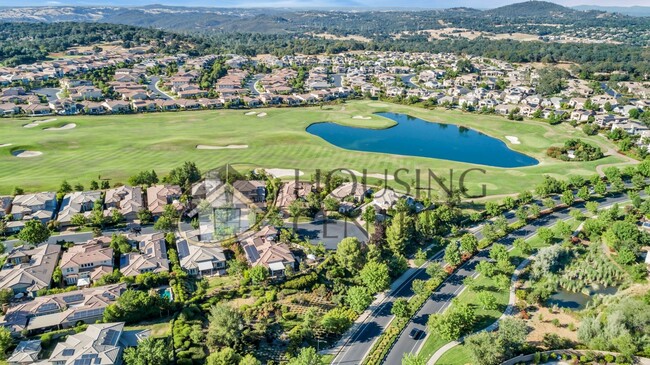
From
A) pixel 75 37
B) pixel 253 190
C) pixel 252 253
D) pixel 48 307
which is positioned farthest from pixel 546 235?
pixel 75 37

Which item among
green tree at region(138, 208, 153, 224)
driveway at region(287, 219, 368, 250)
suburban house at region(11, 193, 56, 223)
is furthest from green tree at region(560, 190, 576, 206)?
suburban house at region(11, 193, 56, 223)

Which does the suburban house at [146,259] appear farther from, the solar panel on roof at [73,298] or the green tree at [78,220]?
the green tree at [78,220]

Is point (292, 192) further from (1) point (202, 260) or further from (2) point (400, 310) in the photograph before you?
(2) point (400, 310)

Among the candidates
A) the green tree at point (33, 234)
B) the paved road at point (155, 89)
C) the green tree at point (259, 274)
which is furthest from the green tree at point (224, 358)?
the paved road at point (155, 89)

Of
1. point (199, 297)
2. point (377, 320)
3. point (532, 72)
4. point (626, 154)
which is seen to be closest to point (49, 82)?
point (199, 297)

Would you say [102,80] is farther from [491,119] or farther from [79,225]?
[491,119]

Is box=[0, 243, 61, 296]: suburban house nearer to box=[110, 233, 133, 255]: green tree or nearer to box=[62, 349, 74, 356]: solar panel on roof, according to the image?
box=[110, 233, 133, 255]: green tree
